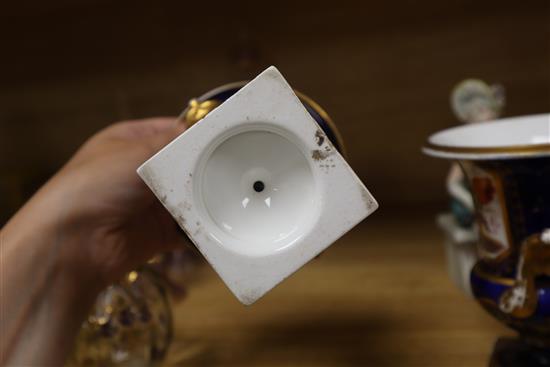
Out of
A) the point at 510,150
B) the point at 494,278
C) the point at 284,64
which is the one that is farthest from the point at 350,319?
the point at 284,64

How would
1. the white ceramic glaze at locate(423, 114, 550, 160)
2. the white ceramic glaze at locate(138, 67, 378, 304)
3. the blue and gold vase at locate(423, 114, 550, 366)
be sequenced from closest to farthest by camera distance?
the white ceramic glaze at locate(138, 67, 378, 304), the blue and gold vase at locate(423, 114, 550, 366), the white ceramic glaze at locate(423, 114, 550, 160)

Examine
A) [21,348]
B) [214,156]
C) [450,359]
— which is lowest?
[450,359]

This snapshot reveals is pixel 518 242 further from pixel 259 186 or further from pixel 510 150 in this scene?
pixel 259 186

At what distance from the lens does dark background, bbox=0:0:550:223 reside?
1.08 meters

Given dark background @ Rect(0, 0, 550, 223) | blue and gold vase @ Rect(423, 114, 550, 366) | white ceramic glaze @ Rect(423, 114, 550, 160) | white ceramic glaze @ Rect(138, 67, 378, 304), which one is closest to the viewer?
white ceramic glaze @ Rect(138, 67, 378, 304)

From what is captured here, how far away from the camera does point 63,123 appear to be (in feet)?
4.22

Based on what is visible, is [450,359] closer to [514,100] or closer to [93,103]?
[514,100]

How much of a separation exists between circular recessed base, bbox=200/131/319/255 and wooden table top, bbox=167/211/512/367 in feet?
0.94

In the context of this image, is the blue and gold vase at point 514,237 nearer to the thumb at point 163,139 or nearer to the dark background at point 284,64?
the thumb at point 163,139

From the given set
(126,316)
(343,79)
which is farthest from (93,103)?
(126,316)

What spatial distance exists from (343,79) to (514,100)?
33cm

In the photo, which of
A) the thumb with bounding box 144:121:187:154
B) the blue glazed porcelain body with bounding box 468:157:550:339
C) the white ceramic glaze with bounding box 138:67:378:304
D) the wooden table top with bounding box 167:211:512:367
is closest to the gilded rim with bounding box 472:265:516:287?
the blue glazed porcelain body with bounding box 468:157:550:339

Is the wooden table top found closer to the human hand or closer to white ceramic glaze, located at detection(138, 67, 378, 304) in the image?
the human hand

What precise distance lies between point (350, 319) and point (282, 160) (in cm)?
39
